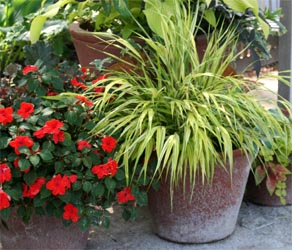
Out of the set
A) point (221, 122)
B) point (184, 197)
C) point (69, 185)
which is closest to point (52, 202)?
point (69, 185)

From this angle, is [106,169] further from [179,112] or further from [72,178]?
[179,112]

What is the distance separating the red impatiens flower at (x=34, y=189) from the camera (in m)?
2.36

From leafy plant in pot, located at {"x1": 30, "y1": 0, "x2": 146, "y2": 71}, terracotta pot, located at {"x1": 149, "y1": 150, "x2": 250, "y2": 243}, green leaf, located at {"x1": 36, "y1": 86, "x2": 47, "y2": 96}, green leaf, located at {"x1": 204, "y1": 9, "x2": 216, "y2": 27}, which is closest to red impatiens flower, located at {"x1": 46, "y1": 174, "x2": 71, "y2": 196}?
green leaf, located at {"x1": 36, "y1": 86, "x2": 47, "y2": 96}

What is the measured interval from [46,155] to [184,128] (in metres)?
0.53

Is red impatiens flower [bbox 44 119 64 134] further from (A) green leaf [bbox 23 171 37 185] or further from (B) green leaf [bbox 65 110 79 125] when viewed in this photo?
(A) green leaf [bbox 23 171 37 185]

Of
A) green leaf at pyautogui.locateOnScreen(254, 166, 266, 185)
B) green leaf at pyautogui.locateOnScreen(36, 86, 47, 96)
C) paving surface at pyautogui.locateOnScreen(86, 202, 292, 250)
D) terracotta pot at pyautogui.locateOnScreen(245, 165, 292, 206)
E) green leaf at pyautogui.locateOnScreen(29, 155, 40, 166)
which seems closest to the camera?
green leaf at pyautogui.locateOnScreen(29, 155, 40, 166)

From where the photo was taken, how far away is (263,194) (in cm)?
307

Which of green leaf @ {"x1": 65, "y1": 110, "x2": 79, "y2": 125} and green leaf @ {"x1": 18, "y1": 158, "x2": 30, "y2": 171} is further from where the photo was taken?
green leaf @ {"x1": 65, "y1": 110, "x2": 79, "y2": 125}

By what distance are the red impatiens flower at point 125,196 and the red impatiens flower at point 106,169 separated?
0.33 ft

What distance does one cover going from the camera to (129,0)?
3.06 metres

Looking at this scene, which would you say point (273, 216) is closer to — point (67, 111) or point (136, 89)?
point (136, 89)

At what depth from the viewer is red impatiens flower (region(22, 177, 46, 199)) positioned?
236cm

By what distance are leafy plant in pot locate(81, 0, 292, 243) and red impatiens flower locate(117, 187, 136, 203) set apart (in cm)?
6

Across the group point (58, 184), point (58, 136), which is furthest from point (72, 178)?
point (58, 136)
